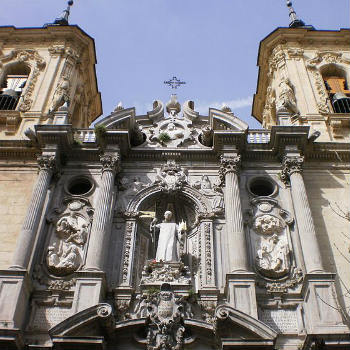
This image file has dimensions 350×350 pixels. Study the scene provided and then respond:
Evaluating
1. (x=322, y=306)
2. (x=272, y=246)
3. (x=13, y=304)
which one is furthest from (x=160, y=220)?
(x=322, y=306)

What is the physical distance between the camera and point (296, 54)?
20016 mm

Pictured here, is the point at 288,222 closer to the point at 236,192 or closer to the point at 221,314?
the point at 236,192

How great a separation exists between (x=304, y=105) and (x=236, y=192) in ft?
19.0

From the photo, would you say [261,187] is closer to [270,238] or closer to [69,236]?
[270,238]

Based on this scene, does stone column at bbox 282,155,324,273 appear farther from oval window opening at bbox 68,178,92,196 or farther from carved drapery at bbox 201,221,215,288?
oval window opening at bbox 68,178,92,196

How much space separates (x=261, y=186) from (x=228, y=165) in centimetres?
123

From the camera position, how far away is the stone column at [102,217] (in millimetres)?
12012

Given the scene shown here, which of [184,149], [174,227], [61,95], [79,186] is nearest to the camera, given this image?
[174,227]

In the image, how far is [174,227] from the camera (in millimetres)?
13359

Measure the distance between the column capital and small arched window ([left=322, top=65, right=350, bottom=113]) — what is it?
5527 mm

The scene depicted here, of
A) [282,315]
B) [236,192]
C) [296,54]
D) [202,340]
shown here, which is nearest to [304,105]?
[296,54]

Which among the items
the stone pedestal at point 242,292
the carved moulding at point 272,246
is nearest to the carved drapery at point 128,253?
the stone pedestal at point 242,292

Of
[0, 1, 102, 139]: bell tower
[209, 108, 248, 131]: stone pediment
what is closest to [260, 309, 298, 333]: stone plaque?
[209, 108, 248, 131]: stone pediment

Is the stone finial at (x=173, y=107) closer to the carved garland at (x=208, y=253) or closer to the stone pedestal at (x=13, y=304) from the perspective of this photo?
the carved garland at (x=208, y=253)
